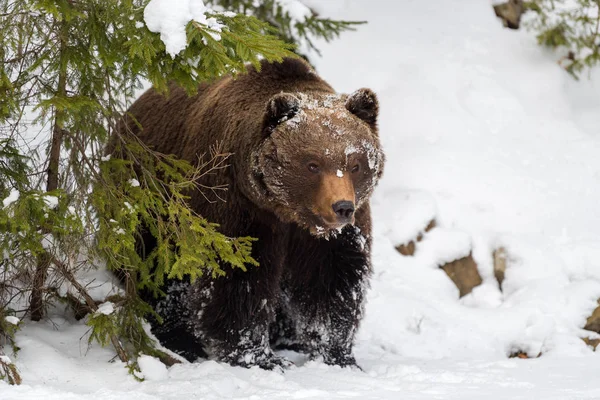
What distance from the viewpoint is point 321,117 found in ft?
18.4

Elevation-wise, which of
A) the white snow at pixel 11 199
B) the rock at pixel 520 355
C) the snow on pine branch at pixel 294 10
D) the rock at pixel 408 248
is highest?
the white snow at pixel 11 199

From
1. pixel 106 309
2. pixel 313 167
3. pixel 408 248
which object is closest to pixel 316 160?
pixel 313 167

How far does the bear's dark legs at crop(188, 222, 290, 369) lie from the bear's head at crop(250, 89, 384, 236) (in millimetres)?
465

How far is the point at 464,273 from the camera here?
877cm

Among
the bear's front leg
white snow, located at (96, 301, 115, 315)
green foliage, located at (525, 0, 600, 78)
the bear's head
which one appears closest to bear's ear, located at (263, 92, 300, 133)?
the bear's head

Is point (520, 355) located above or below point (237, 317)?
below

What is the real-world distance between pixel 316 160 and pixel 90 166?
5.15 ft

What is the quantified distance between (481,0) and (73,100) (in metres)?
9.50

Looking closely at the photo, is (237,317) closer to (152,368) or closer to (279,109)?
(152,368)

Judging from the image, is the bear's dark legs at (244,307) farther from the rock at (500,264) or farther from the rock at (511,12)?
the rock at (511,12)

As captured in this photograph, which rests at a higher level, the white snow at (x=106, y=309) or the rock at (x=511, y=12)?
the white snow at (x=106, y=309)

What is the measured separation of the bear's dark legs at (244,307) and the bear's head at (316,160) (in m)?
0.46

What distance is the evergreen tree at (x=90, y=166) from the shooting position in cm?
475

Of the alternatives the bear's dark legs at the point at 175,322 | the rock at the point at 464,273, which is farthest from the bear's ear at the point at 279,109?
the rock at the point at 464,273
